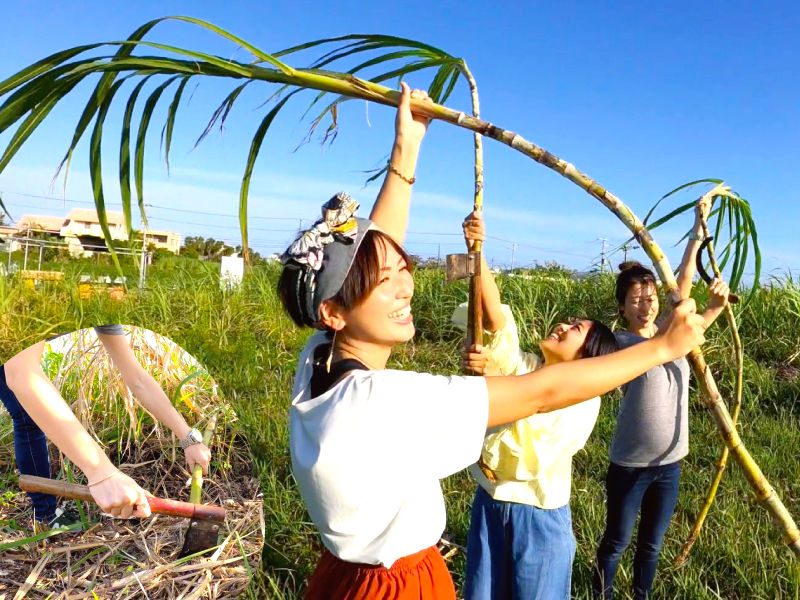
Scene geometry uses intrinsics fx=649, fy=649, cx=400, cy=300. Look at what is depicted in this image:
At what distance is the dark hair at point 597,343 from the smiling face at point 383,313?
86 cm

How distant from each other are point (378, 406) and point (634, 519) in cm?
166

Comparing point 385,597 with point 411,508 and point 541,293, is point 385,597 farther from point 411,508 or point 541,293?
point 541,293

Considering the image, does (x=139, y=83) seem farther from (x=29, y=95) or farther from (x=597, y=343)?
(x=597, y=343)

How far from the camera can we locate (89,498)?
1.35 metres

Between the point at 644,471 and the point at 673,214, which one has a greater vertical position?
the point at 673,214

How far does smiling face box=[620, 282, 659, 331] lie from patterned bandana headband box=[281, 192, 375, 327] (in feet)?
5.25

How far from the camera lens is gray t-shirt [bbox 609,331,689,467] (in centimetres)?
233

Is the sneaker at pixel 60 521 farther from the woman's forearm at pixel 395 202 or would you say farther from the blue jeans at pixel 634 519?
the blue jeans at pixel 634 519

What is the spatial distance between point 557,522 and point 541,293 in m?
4.21

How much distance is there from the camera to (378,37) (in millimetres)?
1488

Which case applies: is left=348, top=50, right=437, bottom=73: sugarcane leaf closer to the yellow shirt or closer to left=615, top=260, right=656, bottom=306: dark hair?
the yellow shirt

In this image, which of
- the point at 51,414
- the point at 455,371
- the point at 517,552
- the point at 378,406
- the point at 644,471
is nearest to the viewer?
the point at 378,406

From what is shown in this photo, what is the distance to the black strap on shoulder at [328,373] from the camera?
47.0 inches

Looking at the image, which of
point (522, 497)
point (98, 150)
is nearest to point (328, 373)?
point (98, 150)
